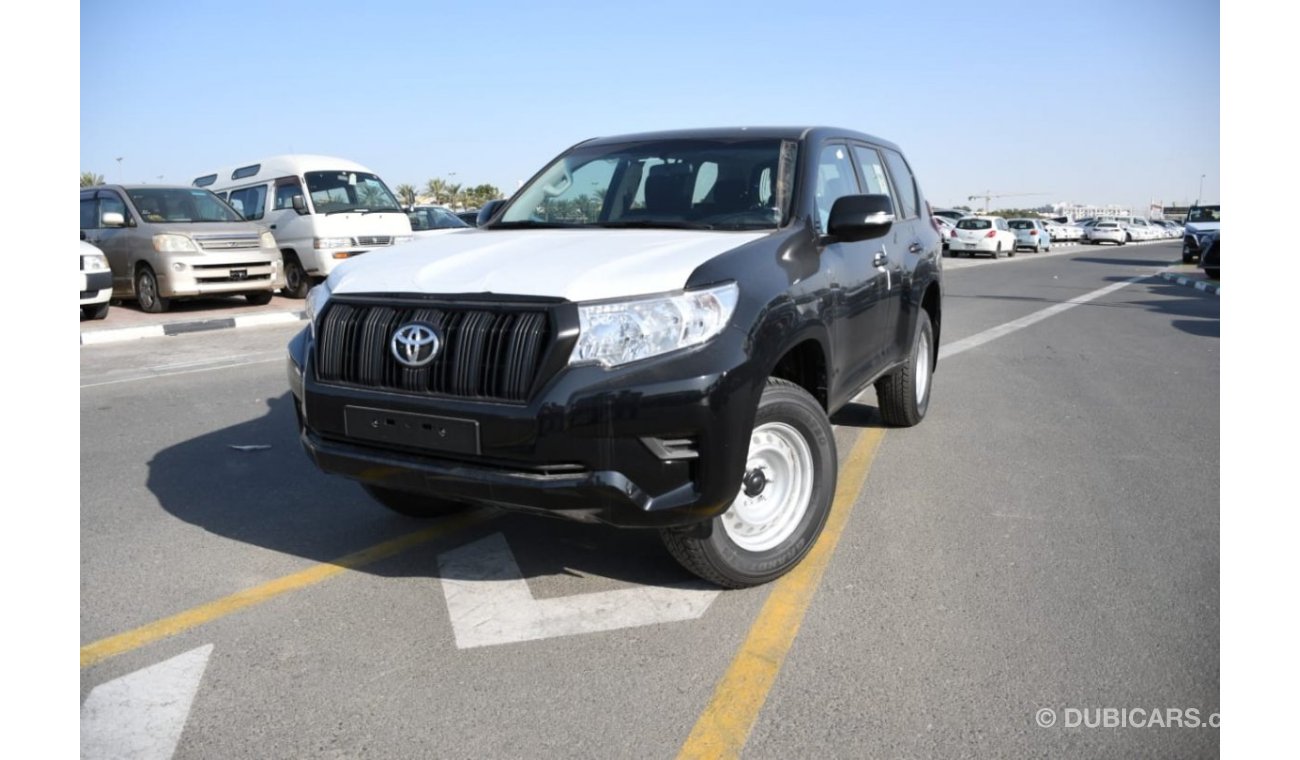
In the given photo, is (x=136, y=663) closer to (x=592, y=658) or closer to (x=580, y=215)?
(x=592, y=658)

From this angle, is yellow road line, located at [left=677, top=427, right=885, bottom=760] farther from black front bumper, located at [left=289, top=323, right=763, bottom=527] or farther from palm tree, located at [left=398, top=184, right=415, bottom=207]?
palm tree, located at [left=398, top=184, right=415, bottom=207]

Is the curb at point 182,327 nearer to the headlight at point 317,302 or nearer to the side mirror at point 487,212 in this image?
the side mirror at point 487,212

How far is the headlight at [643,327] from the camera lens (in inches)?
122

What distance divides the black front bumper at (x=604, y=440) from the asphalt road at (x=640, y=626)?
1.60ft

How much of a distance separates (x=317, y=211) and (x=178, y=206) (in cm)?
227

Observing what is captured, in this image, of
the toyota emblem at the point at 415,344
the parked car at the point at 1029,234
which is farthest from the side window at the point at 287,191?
the parked car at the point at 1029,234

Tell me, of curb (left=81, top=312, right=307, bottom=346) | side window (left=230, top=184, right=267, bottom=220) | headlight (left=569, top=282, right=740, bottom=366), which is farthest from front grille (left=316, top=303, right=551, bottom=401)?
side window (left=230, top=184, right=267, bottom=220)

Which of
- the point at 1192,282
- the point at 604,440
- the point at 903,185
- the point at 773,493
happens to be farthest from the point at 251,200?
the point at 1192,282

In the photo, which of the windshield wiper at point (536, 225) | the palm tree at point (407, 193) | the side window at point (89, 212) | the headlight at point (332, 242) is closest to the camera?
the windshield wiper at point (536, 225)

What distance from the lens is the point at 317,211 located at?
1612 cm

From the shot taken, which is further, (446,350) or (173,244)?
(173,244)

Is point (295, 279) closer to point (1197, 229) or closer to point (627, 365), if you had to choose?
point (627, 365)

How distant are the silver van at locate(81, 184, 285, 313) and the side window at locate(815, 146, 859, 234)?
11523 mm

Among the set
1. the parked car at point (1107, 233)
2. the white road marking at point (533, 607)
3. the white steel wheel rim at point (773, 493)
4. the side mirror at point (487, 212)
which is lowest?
the white road marking at point (533, 607)
